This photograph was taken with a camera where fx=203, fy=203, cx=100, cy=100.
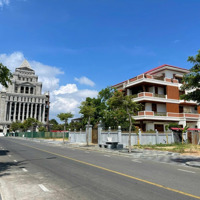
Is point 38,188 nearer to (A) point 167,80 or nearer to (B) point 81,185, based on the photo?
(B) point 81,185

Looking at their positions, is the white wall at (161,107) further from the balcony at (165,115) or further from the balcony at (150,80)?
the balcony at (150,80)

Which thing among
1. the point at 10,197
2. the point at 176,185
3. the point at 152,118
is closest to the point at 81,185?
the point at 10,197

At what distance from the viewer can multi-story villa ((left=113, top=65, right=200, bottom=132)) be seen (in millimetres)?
33062

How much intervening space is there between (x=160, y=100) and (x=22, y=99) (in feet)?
348

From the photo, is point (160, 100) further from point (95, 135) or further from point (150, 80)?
point (95, 135)

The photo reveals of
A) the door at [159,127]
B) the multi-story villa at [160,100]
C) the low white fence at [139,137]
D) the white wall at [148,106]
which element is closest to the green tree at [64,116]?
the low white fence at [139,137]

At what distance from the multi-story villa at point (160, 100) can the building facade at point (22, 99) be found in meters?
99.0

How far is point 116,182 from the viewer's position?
701cm

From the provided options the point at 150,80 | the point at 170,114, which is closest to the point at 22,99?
the point at 150,80

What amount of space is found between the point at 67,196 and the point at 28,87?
12963 centimetres

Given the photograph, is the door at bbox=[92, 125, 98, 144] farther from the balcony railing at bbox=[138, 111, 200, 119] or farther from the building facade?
the building facade

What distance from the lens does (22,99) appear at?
123 metres

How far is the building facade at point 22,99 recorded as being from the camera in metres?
120

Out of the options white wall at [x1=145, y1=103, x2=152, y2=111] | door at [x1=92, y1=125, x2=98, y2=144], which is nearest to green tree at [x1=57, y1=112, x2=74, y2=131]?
door at [x1=92, y1=125, x2=98, y2=144]
